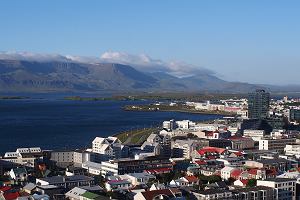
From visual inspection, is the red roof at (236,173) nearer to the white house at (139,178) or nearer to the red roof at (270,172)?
the red roof at (270,172)

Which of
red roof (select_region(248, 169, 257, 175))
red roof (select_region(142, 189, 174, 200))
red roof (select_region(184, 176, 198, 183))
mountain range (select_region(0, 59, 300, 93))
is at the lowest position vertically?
red roof (select_region(184, 176, 198, 183))

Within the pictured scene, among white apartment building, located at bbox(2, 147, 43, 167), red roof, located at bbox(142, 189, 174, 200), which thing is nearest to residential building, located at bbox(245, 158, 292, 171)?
red roof, located at bbox(142, 189, 174, 200)

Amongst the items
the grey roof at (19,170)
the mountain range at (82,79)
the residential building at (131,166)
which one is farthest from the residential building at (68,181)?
the mountain range at (82,79)

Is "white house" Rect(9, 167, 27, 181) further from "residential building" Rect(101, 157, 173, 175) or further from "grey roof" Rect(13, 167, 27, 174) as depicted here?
"residential building" Rect(101, 157, 173, 175)

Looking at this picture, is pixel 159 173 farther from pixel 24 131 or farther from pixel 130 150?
pixel 24 131

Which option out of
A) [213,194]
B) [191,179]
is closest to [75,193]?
[213,194]
